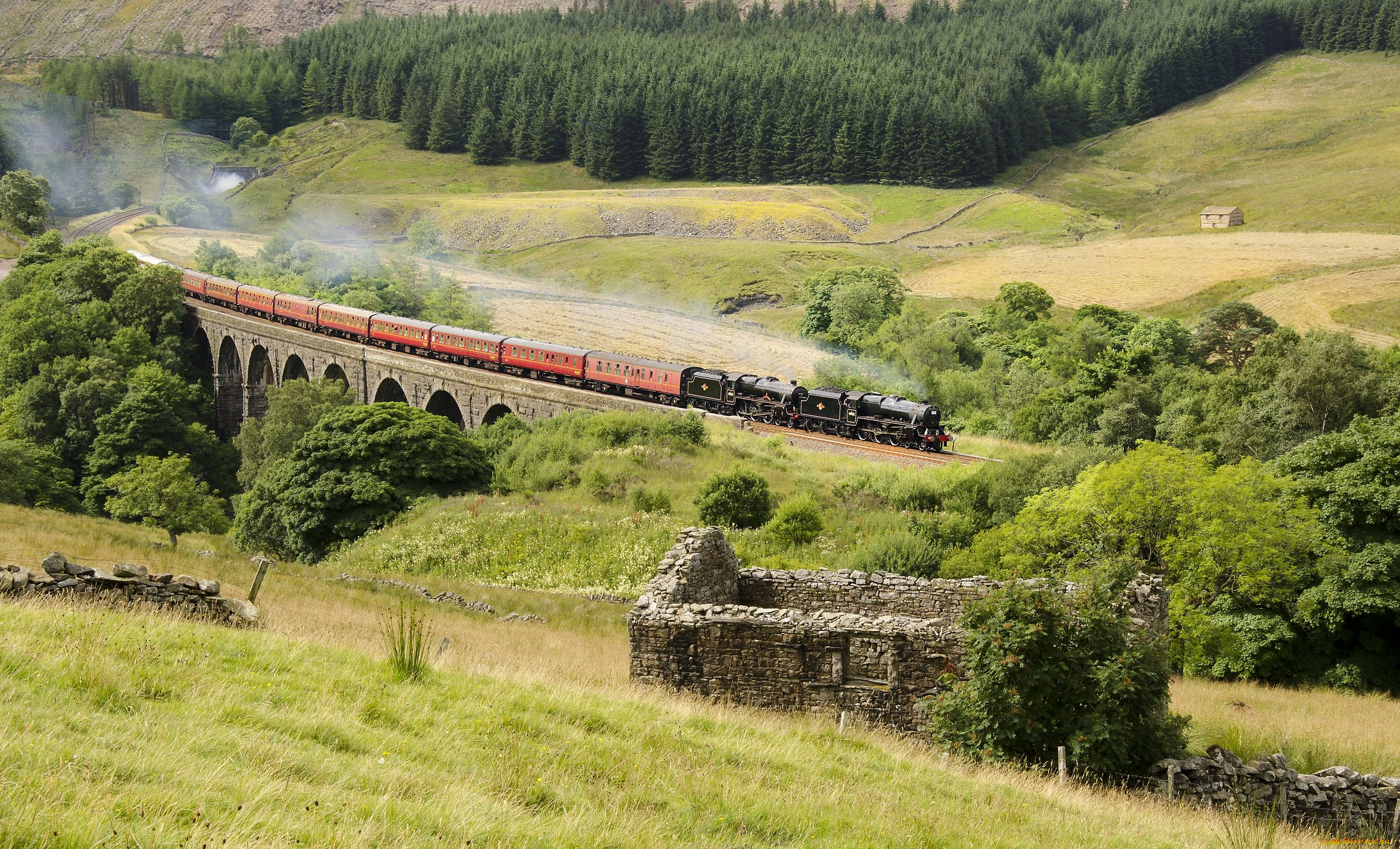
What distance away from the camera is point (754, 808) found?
8.31m

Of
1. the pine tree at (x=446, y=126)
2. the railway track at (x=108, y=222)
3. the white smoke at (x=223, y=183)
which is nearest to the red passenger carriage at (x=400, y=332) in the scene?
the railway track at (x=108, y=222)

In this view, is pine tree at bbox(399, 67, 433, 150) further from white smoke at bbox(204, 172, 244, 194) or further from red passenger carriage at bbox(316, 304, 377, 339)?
red passenger carriage at bbox(316, 304, 377, 339)

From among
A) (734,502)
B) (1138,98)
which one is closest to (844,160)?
(1138,98)

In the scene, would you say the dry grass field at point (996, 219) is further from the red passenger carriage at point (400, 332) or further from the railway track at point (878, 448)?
the railway track at point (878, 448)

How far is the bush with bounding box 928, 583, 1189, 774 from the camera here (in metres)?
11.4

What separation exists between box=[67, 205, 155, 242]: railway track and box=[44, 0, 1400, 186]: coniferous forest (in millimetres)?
40681

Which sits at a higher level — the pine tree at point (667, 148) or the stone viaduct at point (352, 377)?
the pine tree at point (667, 148)

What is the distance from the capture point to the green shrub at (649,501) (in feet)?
115

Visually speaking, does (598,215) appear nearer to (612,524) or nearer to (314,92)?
(314,92)

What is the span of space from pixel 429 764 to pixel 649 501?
2757 centimetres

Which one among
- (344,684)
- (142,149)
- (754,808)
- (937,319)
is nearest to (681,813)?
(754,808)

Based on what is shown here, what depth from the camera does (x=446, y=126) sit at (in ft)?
509

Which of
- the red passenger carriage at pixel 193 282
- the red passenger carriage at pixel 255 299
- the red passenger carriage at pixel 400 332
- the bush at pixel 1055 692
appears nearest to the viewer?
the bush at pixel 1055 692

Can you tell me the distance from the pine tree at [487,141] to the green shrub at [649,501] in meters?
123
